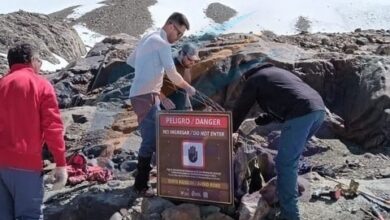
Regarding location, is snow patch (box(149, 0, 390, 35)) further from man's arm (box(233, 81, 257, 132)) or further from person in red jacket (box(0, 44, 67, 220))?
person in red jacket (box(0, 44, 67, 220))

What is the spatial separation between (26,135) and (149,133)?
77.1 inches

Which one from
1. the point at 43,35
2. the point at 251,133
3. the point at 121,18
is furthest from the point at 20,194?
the point at 121,18

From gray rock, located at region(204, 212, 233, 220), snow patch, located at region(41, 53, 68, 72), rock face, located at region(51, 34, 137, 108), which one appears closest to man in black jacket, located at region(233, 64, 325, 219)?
gray rock, located at region(204, 212, 233, 220)

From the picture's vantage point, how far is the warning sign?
6625 millimetres

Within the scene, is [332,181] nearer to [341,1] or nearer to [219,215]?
[219,215]

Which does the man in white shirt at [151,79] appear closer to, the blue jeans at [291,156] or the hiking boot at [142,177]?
the hiking boot at [142,177]

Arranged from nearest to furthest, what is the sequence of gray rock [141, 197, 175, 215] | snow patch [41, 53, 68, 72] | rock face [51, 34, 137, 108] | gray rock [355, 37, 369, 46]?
gray rock [141, 197, 175, 215], rock face [51, 34, 137, 108], gray rock [355, 37, 369, 46], snow patch [41, 53, 68, 72]

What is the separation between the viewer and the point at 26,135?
17.9 feet

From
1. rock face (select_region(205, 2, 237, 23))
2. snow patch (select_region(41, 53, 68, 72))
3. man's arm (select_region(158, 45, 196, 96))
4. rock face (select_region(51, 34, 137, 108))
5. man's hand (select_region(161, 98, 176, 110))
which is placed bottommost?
snow patch (select_region(41, 53, 68, 72))

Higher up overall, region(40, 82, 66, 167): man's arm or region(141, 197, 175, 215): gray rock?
region(40, 82, 66, 167): man's arm

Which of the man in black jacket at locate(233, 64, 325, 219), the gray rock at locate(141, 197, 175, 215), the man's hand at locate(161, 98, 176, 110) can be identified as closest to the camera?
the man in black jacket at locate(233, 64, 325, 219)

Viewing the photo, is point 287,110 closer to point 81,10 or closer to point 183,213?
point 183,213

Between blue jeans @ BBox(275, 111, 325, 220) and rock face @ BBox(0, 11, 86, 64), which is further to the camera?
rock face @ BBox(0, 11, 86, 64)

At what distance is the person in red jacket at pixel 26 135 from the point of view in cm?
543
